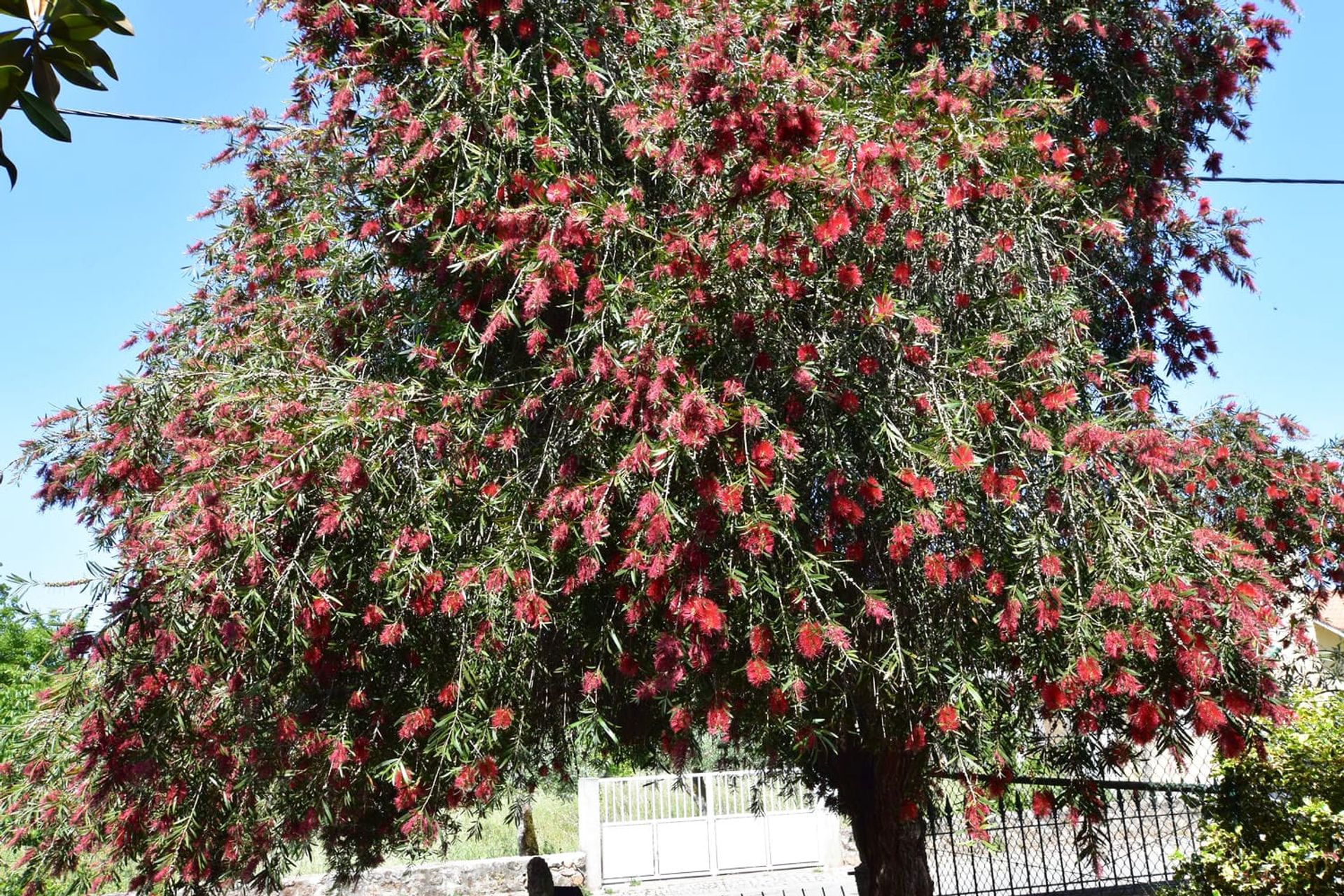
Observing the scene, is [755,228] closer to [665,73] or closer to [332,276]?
[665,73]

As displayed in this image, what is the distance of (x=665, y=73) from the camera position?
415 cm

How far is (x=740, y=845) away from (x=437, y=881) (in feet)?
13.6

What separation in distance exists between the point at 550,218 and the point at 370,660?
1.93 meters

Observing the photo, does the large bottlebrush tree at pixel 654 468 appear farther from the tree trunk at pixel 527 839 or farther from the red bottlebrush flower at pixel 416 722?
the tree trunk at pixel 527 839

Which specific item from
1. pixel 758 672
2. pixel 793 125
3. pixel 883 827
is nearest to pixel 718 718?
pixel 758 672

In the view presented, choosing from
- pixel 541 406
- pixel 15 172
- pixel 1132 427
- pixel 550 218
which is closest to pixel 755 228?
pixel 550 218

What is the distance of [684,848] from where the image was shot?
38.4 feet

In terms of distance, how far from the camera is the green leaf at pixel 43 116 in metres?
0.82

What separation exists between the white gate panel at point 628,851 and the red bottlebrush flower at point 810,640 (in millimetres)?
9053

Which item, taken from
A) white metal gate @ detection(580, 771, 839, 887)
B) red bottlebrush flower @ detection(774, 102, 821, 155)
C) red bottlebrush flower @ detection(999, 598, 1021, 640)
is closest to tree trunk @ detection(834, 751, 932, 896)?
red bottlebrush flower @ detection(999, 598, 1021, 640)

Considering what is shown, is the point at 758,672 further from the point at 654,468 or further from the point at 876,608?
the point at 654,468

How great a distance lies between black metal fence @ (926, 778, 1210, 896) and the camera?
6.55 m

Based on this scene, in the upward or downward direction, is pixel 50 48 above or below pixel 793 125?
below

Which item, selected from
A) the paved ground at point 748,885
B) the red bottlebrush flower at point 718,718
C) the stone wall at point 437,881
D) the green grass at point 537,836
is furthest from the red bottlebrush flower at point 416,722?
the paved ground at point 748,885
